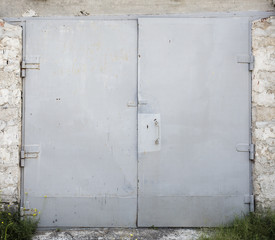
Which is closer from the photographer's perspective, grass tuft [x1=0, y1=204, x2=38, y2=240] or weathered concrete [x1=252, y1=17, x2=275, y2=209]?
A: grass tuft [x1=0, y1=204, x2=38, y2=240]

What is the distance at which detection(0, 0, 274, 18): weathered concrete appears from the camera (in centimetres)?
344

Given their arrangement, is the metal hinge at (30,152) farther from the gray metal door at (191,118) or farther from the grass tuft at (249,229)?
the grass tuft at (249,229)

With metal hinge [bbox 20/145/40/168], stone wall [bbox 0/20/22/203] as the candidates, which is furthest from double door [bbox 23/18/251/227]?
stone wall [bbox 0/20/22/203]

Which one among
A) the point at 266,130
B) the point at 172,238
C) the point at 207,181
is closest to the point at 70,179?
the point at 172,238

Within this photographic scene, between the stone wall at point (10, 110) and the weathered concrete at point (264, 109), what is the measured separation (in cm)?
291

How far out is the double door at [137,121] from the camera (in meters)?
3.38

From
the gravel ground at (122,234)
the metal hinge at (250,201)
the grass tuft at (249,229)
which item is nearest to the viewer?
the grass tuft at (249,229)

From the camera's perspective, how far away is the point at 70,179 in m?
3.40

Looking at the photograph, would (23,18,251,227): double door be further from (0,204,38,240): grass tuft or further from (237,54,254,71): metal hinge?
(0,204,38,240): grass tuft

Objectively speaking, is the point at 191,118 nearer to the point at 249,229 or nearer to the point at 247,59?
the point at 247,59

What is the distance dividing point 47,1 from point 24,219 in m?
2.70

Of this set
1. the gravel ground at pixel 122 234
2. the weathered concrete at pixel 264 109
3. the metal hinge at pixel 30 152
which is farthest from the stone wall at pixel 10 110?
the weathered concrete at pixel 264 109

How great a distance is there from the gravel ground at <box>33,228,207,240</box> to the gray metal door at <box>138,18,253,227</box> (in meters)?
0.10

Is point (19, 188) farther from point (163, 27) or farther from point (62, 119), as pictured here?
point (163, 27)
